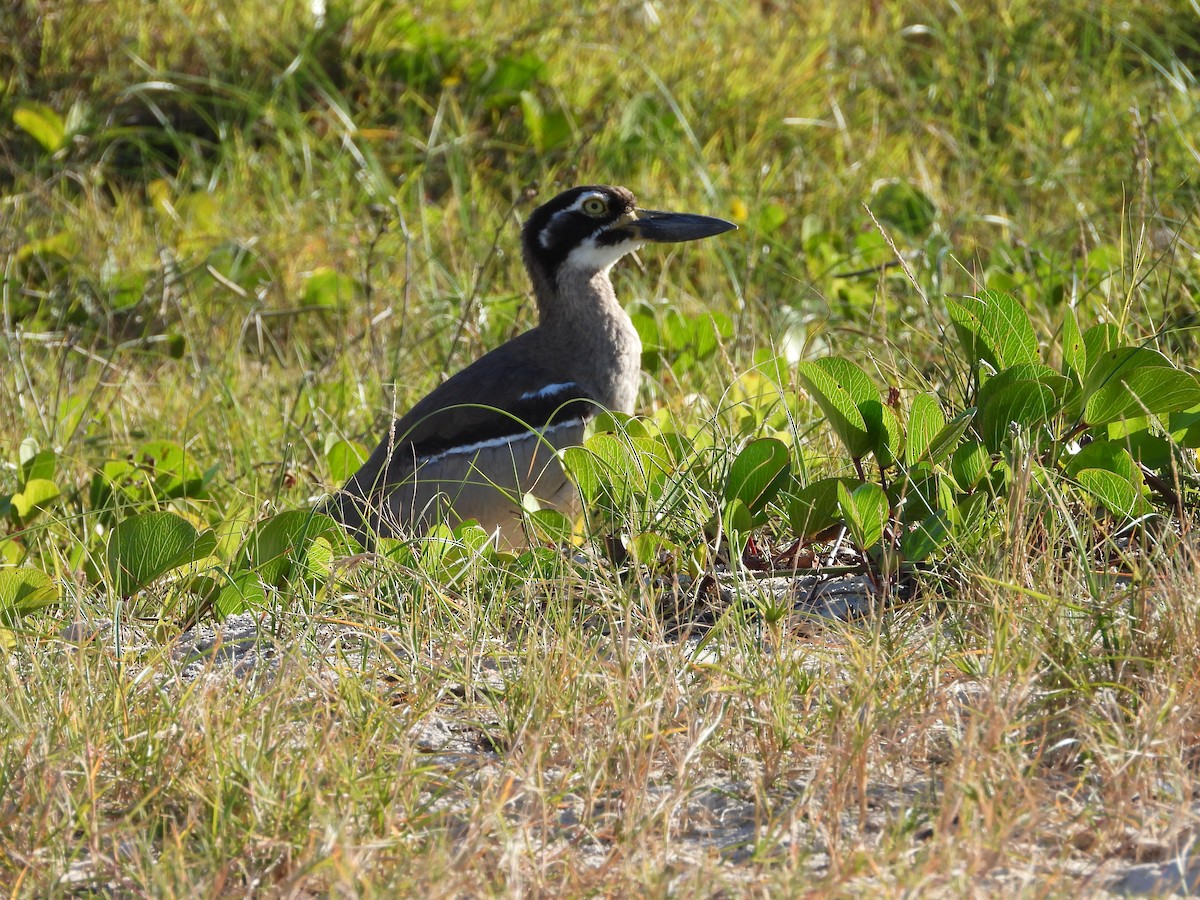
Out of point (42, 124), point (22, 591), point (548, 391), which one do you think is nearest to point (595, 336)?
point (548, 391)

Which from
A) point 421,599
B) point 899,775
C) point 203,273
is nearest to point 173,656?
point 421,599

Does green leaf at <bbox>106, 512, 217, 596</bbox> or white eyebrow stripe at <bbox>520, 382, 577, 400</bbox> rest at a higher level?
green leaf at <bbox>106, 512, 217, 596</bbox>

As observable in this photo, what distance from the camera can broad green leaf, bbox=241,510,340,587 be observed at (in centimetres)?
303

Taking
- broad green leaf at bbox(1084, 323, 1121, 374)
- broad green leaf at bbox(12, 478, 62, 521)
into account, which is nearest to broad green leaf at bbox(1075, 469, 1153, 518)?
broad green leaf at bbox(1084, 323, 1121, 374)

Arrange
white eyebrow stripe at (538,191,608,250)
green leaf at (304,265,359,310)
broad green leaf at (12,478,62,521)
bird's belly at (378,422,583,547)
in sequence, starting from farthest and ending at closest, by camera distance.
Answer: green leaf at (304,265,359,310) < white eyebrow stripe at (538,191,608,250) < bird's belly at (378,422,583,547) < broad green leaf at (12,478,62,521)

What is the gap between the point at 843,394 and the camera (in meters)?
3.02

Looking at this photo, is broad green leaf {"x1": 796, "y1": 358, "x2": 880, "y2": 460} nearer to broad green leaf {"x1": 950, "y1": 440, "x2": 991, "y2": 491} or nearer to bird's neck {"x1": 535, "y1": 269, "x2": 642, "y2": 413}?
broad green leaf {"x1": 950, "y1": 440, "x2": 991, "y2": 491}

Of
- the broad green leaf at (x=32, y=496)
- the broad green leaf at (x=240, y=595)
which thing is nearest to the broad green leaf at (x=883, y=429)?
the broad green leaf at (x=240, y=595)

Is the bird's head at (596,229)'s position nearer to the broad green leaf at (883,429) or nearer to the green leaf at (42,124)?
the broad green leaf at (883,429)

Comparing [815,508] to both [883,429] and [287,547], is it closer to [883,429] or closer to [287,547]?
[883,429]

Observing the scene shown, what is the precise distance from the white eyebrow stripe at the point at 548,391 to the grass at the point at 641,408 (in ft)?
1.19

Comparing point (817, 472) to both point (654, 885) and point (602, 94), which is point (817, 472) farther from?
point (602, 94)

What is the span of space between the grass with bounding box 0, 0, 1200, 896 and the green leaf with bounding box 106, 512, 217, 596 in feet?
0.23

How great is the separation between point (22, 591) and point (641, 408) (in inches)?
90.4
